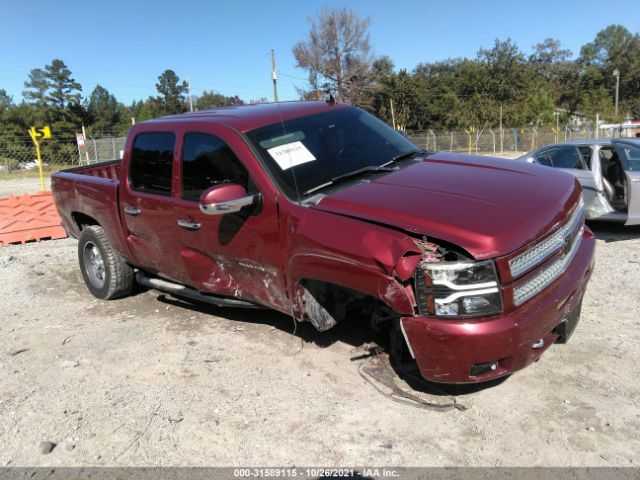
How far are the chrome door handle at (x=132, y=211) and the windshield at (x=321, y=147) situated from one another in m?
1.55

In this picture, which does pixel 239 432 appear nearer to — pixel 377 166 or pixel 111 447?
pixel 111 447

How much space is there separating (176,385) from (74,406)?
69cm

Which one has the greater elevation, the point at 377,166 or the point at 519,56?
the point at 519,56

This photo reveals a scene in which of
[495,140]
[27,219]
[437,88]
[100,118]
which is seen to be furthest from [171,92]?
[27,219]

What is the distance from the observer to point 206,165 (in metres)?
4.18

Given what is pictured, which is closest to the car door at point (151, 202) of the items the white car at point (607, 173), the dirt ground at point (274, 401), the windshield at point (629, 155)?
the dirt ground at point (274, 401)

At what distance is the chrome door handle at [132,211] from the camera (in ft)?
15.8

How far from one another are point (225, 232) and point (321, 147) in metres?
0.98

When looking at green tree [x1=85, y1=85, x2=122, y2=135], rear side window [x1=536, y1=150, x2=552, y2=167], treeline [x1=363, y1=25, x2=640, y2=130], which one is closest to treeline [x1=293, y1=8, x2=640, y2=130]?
treeline [x1=363, y1=25, x2=640, y2=130]

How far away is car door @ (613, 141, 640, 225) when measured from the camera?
7.04 metres

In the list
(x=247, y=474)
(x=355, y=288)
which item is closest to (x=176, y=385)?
(x=247, y=474)

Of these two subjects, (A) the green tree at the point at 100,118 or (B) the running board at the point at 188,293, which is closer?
(B) the running board at the point at 188,293

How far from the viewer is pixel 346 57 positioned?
2173 inches

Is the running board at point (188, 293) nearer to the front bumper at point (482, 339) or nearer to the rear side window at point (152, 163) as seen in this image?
the rear side window at point (152, 163)
